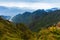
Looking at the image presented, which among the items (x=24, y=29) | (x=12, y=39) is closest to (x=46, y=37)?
(x=12, y=39)

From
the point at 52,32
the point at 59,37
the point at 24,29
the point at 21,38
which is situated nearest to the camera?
the point at 59,37

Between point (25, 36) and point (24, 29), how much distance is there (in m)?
15.3

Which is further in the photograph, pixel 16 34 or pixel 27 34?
pixel 16 34

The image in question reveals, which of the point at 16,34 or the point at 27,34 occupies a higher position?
the point at 16,34

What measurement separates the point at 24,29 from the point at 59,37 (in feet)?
182

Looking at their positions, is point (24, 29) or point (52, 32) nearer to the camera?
point (52, 32)

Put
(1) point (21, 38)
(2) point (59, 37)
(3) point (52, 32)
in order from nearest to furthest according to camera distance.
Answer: (2) point (59, 37), (3) point (52, 32), (1) point (21, 38)

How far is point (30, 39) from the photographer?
103 m

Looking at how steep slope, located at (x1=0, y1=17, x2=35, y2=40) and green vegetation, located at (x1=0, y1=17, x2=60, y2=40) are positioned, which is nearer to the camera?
green vegetation, located at (x1=0, y1=17, x2=60, y2=40)

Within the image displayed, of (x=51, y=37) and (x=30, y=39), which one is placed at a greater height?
(x=30, y=39)

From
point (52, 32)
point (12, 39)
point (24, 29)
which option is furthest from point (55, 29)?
point (24, 29)

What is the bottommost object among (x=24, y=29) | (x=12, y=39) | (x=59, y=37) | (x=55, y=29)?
(x=59, y=37)

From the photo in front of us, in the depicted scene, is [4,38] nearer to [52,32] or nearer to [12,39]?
[12,39]

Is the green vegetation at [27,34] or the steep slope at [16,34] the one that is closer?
the green vegetation at [27,34]
